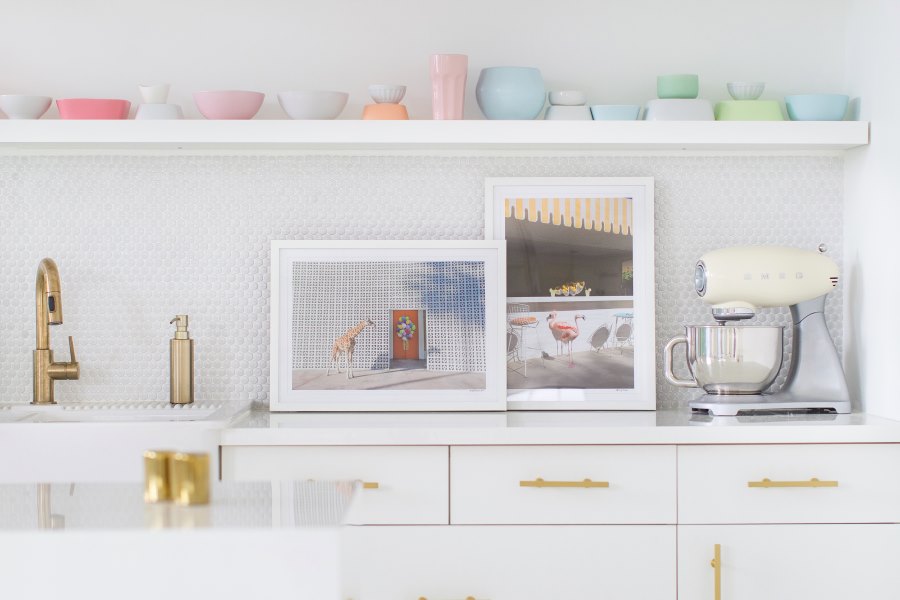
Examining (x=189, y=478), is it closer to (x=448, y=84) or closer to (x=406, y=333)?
(x=406, y=333)

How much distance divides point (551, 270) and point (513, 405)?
0.41 meters

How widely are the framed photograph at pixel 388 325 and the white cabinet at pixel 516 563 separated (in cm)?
49

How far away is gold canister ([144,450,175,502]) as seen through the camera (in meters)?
1.35

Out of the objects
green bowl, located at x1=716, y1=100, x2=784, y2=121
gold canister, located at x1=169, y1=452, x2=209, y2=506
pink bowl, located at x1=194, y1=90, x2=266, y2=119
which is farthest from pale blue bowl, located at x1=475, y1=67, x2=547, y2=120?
gold canister, located at x1=169, y1=452, x2=209, y2=506

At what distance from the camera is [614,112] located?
271 centimetres

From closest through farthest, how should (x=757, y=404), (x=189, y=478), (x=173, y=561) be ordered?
(x=173, y=561) < (x=189, y=478) < (x=757, y=404)

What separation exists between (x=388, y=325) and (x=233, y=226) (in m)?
A: 0.56

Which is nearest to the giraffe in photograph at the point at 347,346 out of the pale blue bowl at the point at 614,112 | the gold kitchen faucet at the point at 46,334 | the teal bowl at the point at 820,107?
the gold kitchen faucet at the point at 46,334

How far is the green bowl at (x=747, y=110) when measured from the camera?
272 cm

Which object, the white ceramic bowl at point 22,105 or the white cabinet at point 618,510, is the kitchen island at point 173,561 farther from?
the white ceramic bowl at point 22,105

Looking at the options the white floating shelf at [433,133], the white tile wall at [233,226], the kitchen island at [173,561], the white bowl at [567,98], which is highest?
the white bowl at [567,98]

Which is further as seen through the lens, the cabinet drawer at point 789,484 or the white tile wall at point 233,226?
the white tile wall at point 233,226

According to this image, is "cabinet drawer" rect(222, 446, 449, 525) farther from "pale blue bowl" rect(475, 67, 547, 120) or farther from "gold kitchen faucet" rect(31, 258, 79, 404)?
"pale blue bowl" rect(475, 67, 547, 120)

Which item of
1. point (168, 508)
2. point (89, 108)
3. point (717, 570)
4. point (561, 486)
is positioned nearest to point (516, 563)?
point (561, 486)
